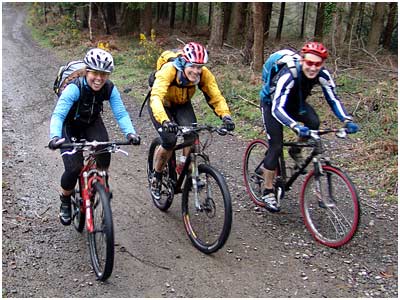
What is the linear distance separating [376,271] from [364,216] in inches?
48.7

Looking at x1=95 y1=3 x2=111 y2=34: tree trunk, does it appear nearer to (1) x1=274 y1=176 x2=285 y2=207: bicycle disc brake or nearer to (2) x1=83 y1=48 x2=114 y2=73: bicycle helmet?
(1) x1=274 y1=176 x2=285 y2=207: bicycle disc brake

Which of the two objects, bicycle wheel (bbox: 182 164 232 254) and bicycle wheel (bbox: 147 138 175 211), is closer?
bicycle wheel (bbox: 182 164 232 254)

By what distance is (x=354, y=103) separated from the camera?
987cm

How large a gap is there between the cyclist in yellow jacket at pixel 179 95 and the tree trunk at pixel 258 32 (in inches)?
281

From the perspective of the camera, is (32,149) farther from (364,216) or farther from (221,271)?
(364,216)

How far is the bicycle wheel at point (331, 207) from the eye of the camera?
4.95 meters

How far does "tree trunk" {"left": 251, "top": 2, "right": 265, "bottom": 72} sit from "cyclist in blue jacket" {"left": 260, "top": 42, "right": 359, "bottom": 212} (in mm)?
7043

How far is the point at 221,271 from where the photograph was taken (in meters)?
4.84

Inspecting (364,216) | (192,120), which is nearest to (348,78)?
(364,216)

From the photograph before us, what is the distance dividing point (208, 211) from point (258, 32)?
827 cm

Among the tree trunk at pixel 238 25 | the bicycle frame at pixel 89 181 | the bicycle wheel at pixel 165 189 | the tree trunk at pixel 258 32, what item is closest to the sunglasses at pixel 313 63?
the bicycle wheel at pixel 165 189

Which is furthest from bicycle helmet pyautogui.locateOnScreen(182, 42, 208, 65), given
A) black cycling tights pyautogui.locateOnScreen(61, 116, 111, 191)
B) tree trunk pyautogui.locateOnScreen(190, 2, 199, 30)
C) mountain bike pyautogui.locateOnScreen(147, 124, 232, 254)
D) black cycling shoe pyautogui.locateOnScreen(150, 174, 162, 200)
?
tree trunk pyautogui.locateOnScreen(190, 2, 199, 30)

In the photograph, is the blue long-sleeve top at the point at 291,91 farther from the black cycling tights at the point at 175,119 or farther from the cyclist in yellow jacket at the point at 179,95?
the black cycling tights at the point at 175,119

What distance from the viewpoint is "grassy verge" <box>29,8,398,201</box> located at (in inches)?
289
